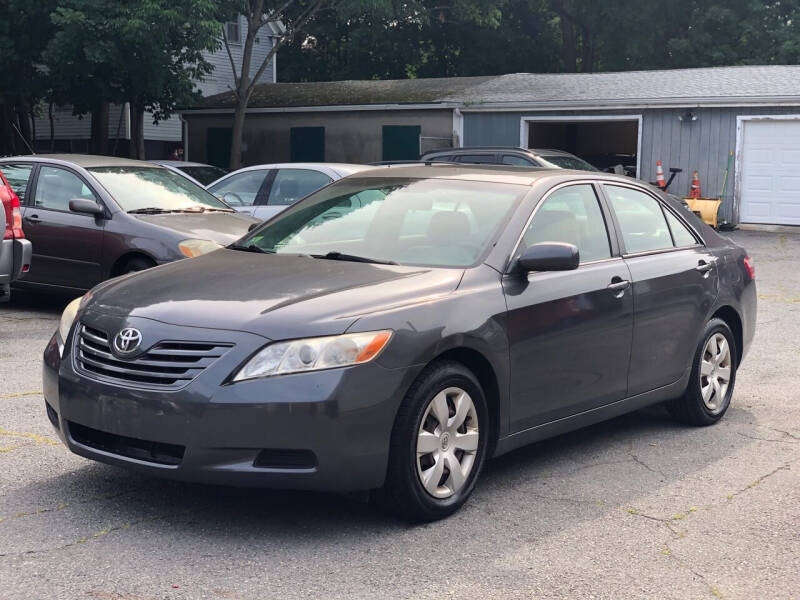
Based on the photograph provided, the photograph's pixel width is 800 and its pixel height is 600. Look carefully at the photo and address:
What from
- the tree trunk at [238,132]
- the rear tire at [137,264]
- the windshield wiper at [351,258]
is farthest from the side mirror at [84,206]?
the tree trunk at [238,132]

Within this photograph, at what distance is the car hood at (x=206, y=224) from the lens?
10234 mm

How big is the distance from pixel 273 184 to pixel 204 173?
677 centimetres

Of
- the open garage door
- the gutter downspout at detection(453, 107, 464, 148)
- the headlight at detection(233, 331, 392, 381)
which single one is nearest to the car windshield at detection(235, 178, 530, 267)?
the headlight at detection(233, 331, 392, 381)

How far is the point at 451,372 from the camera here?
193 inches

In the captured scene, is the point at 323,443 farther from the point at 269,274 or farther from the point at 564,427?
the point at 564,427

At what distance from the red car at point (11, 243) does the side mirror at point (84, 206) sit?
30.0 inches

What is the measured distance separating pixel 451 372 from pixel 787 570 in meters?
1.54

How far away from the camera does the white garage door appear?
23391 mm

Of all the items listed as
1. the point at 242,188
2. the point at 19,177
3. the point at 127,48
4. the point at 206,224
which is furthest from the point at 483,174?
the point at 127,48

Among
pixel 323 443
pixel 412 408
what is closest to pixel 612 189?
pixel 412 408

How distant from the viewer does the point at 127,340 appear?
185 inches

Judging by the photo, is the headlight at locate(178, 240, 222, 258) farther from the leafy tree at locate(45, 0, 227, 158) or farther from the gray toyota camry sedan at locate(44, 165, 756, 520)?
the leafy tree at locate(45, 0, 227, 158)

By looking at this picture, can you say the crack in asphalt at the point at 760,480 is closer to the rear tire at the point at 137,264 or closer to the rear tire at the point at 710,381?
the rear tire at the point at 710,381

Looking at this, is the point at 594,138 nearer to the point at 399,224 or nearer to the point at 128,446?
the point at 399,224
